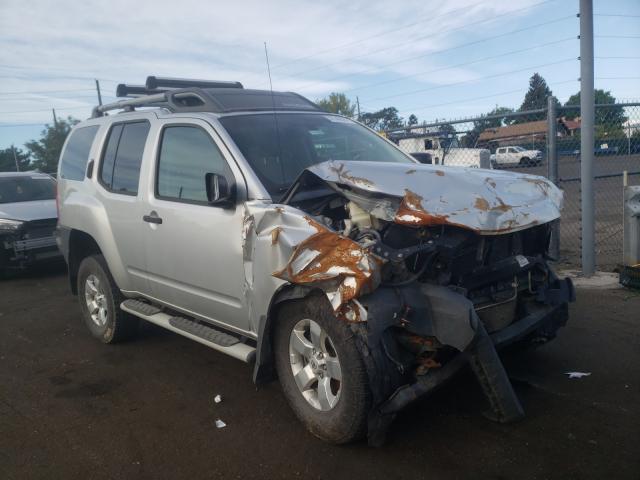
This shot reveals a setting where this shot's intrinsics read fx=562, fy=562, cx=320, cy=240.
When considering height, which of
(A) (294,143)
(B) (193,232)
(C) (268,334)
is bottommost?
(C) (268,334)

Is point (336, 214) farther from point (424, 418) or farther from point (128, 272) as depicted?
point (128, 272)

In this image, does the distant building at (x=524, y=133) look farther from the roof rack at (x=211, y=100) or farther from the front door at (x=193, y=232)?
the front door at (x=193, y=232)

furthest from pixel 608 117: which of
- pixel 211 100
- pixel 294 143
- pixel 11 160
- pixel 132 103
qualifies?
pixel 11 160

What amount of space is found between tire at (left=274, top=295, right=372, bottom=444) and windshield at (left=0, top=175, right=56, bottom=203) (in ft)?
26.2

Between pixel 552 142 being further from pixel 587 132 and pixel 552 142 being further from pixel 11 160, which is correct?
pixel 11 160

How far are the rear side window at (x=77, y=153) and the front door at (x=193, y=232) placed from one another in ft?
4.86

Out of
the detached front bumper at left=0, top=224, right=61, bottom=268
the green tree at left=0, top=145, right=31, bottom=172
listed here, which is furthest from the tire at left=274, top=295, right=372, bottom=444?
the green tree at left=0, top=145, right=31, bottom=172

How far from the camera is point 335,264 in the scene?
2.99 m

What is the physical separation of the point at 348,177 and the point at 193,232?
4.37 feet

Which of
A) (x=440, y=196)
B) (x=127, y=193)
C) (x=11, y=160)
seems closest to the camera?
(x=440, y=196)

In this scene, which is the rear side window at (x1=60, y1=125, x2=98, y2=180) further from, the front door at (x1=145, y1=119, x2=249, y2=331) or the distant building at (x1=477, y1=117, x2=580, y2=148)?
the distant building at (x1=477, y1=117, x2=580, y2=148)

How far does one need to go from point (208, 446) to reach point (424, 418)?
4.44 ft

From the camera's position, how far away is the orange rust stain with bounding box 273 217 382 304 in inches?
113

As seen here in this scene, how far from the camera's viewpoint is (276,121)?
4.42 meters
